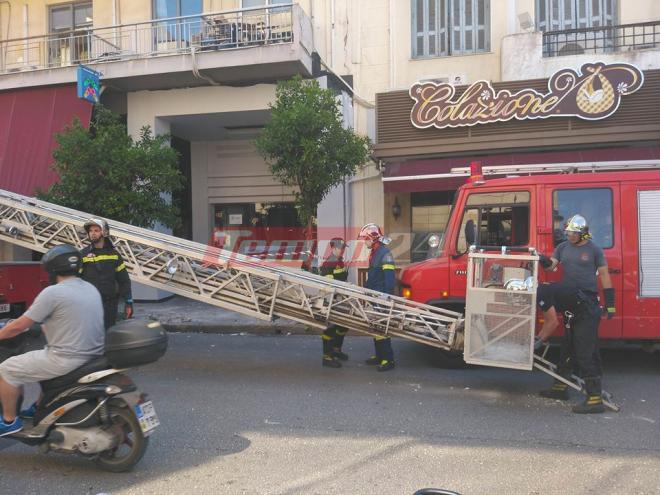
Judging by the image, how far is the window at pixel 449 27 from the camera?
38.1ft

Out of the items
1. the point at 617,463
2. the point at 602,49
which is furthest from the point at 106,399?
the point at 602,49

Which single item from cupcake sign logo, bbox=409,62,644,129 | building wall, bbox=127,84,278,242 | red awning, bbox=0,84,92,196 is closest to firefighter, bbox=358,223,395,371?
cupcake sign logo, bbox=409,62,644,129

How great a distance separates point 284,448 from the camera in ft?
13.4

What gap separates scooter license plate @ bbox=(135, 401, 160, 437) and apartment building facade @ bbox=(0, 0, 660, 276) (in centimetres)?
737

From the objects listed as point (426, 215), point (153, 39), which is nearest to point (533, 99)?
point (426, 215)

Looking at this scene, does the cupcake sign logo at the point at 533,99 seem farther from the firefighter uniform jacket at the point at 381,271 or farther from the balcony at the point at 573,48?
the firefighter uniform jacket at the point at 381,271

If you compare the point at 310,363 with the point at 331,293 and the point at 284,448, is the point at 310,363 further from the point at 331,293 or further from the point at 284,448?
the point at 284,448

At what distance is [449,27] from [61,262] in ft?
34.7

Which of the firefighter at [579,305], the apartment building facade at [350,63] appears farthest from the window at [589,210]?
the apartment building facade at [350,63]

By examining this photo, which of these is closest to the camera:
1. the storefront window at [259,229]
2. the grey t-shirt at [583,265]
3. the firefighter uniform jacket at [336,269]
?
the grey t-shirt at [583,265]

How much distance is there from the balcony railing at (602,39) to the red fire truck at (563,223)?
5.97m

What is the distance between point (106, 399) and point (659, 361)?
631 centimetres

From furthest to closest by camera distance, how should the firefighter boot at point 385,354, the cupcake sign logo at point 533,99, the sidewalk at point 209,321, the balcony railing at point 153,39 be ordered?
the balcony railing at point 153,39 < the cupcake sign logo at point 533,99 < the sidewalk at point 209,321 < the firefighter boot at point 385,354

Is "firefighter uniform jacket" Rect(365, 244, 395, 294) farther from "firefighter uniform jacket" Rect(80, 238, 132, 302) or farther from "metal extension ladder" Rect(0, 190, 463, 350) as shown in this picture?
"firefighter uniform jacket" Rect(80, 238, 132, 302)
